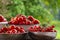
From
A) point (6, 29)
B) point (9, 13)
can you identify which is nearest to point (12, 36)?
point (6, 29)

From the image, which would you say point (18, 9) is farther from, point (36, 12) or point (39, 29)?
A: point (39, 29)

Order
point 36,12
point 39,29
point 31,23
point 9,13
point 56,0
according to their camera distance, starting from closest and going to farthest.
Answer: point 39,29 → point 31,23 → point 9,13 → point 36,12 → point 56,0

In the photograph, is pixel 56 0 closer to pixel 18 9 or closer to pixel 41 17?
pixel 41 17

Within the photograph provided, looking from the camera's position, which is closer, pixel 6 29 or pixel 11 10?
pixel 6 29

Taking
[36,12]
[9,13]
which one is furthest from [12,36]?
[36,12]

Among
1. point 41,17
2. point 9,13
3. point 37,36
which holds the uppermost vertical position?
point 37,36

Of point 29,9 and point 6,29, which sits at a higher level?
point 6,29

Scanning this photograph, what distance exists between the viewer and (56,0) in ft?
14.4

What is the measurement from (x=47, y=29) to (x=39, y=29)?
0.14ft

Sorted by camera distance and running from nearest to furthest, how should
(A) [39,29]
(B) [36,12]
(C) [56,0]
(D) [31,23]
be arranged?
(A) [39,29]
(D) [31,23]
(B) [36,12]
(C) [56,0]

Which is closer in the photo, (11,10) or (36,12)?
(11,10)

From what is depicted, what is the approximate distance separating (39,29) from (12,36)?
172 mm

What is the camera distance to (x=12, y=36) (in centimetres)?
107

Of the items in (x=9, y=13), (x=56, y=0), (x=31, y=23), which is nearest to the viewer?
(x=31, y=23)
